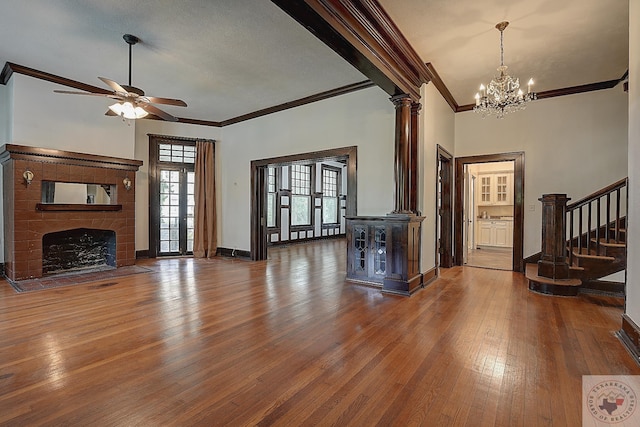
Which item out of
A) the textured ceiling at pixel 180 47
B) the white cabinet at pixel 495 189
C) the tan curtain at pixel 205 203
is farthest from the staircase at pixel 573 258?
the tan curtain at pixel 205 203

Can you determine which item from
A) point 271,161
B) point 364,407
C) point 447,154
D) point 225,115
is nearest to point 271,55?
point 271,161

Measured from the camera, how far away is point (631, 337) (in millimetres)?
2521

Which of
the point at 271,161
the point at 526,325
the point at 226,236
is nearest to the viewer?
the point at 526,325

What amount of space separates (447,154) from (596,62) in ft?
7.50

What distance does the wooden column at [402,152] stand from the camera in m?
4.25

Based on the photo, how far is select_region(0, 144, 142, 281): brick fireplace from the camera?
4.63 meters

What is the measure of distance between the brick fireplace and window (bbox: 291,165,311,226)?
5276 millimetres

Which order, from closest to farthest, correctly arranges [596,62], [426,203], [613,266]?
[613,266], [596,62], [426,203]

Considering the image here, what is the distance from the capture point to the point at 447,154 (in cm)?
573

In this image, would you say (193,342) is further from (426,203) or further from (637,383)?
(426,203)

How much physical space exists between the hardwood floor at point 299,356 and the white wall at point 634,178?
45 cm

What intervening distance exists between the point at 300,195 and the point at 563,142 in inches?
286

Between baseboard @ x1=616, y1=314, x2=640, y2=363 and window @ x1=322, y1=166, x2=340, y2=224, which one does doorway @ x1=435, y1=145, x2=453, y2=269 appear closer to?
baseboard @ x1=616, y1=314, x2=640, y2=363

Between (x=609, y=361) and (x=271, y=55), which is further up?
(x=271, y=55)
